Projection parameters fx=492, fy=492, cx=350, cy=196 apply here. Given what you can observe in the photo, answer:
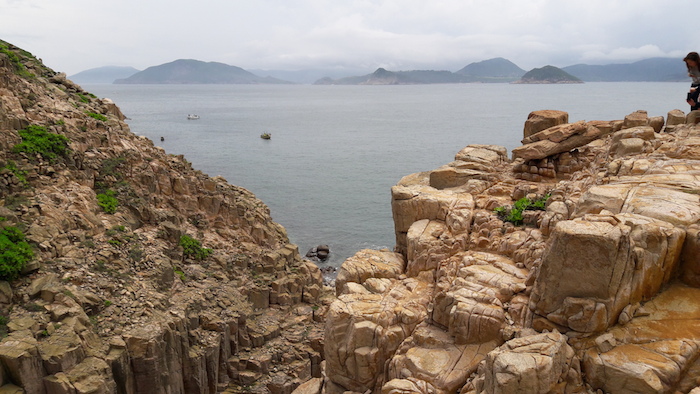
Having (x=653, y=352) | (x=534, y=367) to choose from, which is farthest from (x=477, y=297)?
(x=653, y=352)

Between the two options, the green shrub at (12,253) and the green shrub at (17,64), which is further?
the green shrub at (17,64)

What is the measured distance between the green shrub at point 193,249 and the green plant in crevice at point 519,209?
91.6ft

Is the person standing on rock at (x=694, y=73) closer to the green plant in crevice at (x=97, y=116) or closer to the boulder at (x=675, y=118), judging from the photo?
the boulder at (x=675, y=118)

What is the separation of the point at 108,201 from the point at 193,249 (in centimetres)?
773

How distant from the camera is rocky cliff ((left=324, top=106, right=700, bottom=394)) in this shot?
498 inches

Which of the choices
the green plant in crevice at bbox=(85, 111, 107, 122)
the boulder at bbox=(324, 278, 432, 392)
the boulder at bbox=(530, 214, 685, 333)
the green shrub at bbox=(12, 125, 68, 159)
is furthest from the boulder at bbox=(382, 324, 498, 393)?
the green plant in crevice at bbox=(85, 111, 107, 122)

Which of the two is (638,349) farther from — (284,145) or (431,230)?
(284,145)

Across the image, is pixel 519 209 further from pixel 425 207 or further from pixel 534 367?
pixel 534 367

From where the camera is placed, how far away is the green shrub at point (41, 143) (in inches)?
1448

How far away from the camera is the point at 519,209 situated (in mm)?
22156

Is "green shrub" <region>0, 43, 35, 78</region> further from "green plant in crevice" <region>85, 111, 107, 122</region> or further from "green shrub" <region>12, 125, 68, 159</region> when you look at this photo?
"green shrub" <region>12, 125, 68, 159</region>

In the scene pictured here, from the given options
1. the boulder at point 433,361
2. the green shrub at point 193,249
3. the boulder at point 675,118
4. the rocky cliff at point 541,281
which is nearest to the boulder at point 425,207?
the rocky cliff at point 541,281

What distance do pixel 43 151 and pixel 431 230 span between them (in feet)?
102

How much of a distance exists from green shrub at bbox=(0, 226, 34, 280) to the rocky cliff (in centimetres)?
1975
